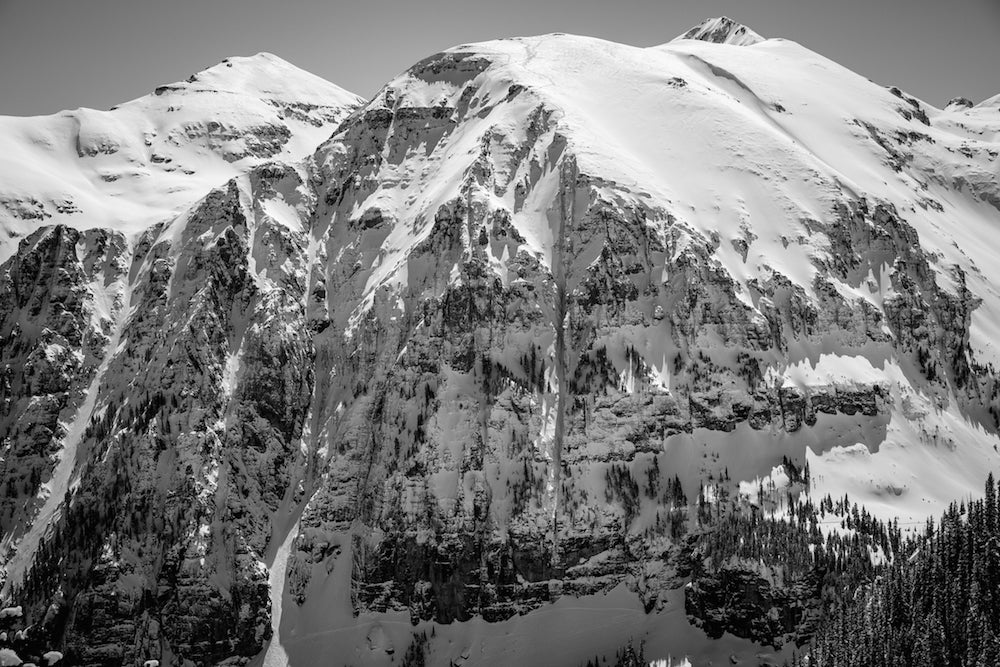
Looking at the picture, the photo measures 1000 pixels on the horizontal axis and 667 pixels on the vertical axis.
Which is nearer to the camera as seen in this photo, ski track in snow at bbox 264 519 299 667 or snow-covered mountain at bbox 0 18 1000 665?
ski track in snow at bbox 264 519 299 667

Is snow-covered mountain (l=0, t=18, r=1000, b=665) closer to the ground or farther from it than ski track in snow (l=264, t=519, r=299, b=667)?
farther from it

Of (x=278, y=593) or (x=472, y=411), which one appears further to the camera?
(x=472, y=411)

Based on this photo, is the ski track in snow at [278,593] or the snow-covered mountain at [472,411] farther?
the snow-covered mountain at [472,411]

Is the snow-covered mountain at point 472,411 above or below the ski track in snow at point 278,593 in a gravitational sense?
above

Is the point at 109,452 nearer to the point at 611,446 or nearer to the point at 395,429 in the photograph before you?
the point at 395,429

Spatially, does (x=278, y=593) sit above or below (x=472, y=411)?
below

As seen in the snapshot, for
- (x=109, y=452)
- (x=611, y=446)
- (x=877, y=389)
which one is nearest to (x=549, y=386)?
(x=611, y=446)

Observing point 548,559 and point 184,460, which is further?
point 184,460

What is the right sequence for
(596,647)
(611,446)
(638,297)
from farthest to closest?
(638,297) < (611,446) < (596,647)
